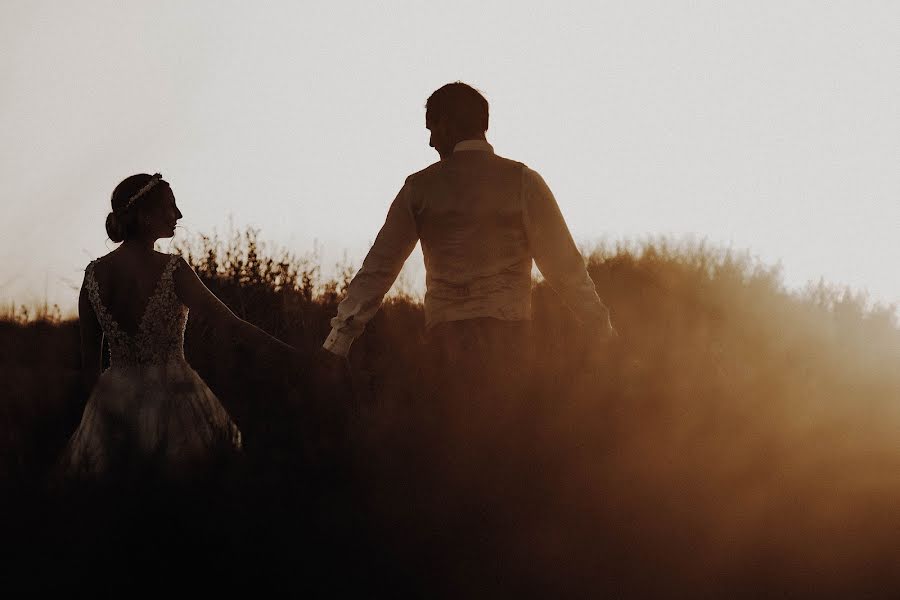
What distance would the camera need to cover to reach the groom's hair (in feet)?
16.9

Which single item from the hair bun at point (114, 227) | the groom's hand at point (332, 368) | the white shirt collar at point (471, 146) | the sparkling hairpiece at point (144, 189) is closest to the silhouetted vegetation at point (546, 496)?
the groom's hand at point (332, 368)

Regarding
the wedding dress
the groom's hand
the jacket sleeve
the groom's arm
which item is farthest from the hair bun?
the jacket sleeve

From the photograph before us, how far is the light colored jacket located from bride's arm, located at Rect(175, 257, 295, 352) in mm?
751

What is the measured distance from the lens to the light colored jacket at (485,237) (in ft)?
16.4

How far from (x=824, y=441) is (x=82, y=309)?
3.39 m

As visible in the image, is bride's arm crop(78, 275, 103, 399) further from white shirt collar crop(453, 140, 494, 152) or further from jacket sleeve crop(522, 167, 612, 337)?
jacket sleeve crop(522, 167, 612, 337)

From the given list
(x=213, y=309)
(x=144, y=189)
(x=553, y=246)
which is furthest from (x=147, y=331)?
(x=553, y=246)

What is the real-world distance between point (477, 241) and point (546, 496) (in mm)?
1551

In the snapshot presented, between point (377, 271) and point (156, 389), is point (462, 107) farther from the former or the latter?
point (156, 389)

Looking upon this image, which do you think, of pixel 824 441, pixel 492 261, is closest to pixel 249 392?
pixel 492 261

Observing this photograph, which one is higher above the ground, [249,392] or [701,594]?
[249,392]

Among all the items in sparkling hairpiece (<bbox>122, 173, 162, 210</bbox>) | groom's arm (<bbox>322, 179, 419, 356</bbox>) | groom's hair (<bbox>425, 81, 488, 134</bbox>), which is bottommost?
groom's arm (<bbox>322, 179, 419, 356</bbox>)

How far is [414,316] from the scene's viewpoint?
11.7 m

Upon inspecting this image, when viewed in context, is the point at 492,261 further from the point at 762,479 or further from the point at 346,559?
the point at 346,559
